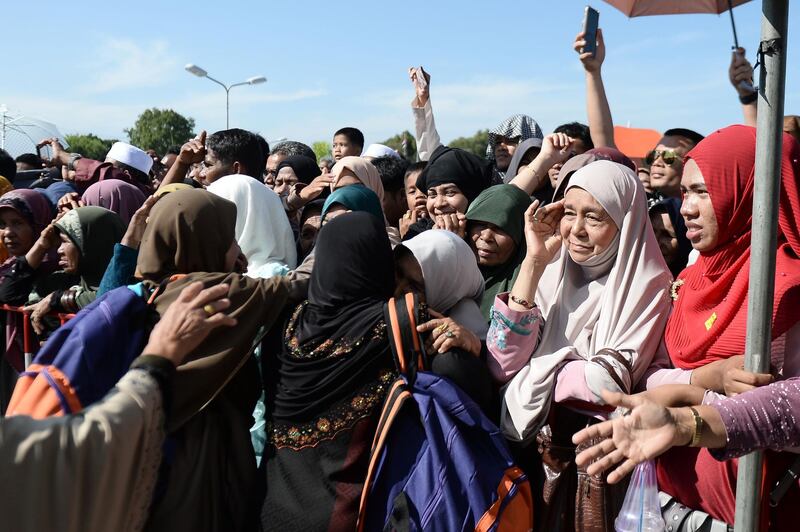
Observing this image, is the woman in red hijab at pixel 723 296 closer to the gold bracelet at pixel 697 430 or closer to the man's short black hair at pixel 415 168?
the gold bracelet at pixel 697 430

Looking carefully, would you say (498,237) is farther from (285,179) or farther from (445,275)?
(285,179)

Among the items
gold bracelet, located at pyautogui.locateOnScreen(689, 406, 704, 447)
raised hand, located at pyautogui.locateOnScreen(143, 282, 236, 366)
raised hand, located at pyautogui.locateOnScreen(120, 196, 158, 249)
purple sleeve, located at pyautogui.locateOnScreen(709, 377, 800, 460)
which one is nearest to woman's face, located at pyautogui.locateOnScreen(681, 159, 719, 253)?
purple sleeve, located at pyautogui.locateOnScreen(709, 377, 800, 460)

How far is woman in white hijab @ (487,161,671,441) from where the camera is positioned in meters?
2.62

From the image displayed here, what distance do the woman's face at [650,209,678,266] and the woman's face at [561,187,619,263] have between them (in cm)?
114

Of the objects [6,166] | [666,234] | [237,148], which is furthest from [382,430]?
[6,166]

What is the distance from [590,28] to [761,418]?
310 centimetres

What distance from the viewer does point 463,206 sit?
4.44 meters

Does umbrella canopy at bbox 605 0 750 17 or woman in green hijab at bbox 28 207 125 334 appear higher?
umbrella canopy at bbox 605 0 750 17

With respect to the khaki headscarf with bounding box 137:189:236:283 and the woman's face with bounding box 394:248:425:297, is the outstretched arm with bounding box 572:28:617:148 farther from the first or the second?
the khaki headscarf with bounding box 137:189:236:283

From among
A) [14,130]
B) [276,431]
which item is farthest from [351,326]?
[14,130]

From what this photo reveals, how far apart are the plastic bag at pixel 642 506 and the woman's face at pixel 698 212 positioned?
2.49 feet

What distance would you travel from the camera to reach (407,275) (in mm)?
3031

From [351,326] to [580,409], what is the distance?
870 mm

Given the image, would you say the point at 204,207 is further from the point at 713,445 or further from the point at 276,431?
the point at 713,445
